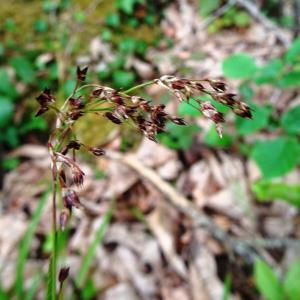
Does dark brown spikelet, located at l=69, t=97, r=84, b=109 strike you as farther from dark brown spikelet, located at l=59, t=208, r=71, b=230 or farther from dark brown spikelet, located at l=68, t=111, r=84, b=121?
dark brown spikelet, located at l=59, t=208, r=71, b=230

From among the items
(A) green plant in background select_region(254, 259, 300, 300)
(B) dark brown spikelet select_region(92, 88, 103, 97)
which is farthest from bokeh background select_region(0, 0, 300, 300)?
(B) dark brown spikelet select_region(92, 88, 103, 97)

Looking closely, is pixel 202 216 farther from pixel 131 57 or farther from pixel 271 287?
pixel 131 57

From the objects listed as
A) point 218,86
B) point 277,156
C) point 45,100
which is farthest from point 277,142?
point 45,100

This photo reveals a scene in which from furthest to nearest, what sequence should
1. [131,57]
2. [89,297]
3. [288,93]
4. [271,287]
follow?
[131,57]
[288,93]
[89,297]
[271,287]

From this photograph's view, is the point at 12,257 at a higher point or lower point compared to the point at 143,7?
lower

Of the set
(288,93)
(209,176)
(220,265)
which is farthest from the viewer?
(288,93)

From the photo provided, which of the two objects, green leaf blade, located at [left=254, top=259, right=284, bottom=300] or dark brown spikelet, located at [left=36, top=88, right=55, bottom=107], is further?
green leaf blade, located at [left=254, top=259, right=284, bottom=300]

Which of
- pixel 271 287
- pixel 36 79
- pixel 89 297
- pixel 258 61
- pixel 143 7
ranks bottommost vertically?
pixel 271 287

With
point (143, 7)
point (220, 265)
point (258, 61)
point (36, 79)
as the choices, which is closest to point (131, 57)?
point (143, 7)
